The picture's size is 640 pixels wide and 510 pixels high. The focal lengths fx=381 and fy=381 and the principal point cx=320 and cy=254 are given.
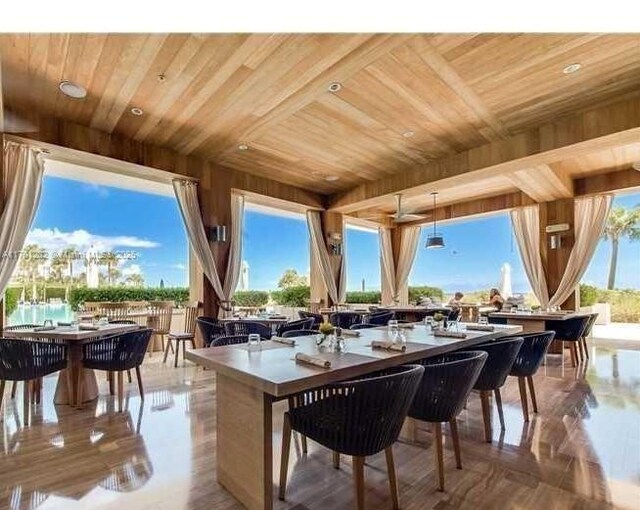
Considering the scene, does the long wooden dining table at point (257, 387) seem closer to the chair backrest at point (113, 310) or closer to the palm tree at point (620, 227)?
the chair backrest at point (113, 310)

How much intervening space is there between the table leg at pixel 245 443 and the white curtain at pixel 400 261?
8718 millimetres

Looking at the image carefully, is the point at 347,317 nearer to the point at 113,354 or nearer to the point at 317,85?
the point at 113,354

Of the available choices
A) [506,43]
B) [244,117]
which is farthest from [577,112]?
[244,117]

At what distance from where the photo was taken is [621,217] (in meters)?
11.9

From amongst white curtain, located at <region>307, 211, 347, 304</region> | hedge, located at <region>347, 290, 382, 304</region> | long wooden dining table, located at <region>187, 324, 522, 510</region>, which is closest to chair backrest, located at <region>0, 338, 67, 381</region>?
long wooden dining table, located at <region>187, 324, 522, 510</region>

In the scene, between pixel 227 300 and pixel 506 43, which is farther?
pixel 227 300

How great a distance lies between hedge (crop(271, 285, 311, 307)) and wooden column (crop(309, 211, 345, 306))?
1.32 meters

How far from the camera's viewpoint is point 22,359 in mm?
3342

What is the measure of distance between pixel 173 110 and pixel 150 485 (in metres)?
3.85

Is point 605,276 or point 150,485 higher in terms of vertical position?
point 605,276

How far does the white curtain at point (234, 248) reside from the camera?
6.45 meters
